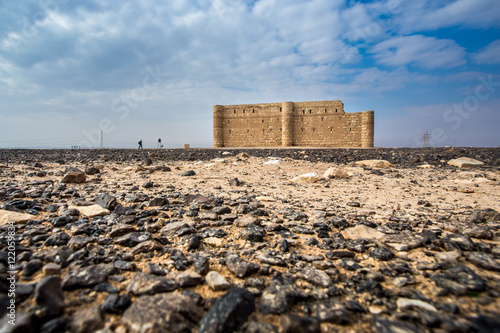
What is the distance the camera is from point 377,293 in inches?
63.2

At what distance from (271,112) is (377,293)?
29.9 m

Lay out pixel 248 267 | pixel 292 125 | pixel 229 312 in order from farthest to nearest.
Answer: pixel 292 125 → pixel 248 267 → pixel 229 312

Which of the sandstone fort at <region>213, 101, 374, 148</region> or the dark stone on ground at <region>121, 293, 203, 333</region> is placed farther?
the sandstone fort at <region>213, 101, 374, 148</region>

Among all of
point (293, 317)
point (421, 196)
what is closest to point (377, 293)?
point (293, 317)

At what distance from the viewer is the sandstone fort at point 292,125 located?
28.1 m

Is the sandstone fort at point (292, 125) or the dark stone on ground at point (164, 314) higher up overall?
the sandstone fort at point (292, 125)

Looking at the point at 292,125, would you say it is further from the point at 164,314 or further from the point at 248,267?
the point at 164,314

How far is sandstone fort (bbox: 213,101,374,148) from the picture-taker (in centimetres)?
2808

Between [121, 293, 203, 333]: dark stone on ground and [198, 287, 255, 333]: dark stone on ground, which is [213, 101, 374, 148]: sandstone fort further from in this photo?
[121, 293, 203, 333]: dark stone on ground

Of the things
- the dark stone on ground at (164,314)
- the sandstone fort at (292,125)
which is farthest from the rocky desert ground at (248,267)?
the sandstone fort at (292,125)

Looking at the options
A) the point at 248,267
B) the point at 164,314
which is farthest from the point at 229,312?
the point at 248,267

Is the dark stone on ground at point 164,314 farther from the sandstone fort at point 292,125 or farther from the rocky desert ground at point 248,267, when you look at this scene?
the sandstone fort at point 292,125

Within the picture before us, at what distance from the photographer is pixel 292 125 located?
97.5 feet

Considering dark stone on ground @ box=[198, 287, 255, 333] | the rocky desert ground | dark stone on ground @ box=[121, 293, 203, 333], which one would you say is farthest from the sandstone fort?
dark stone on ground @ box=[121, 293, 203, 333]
